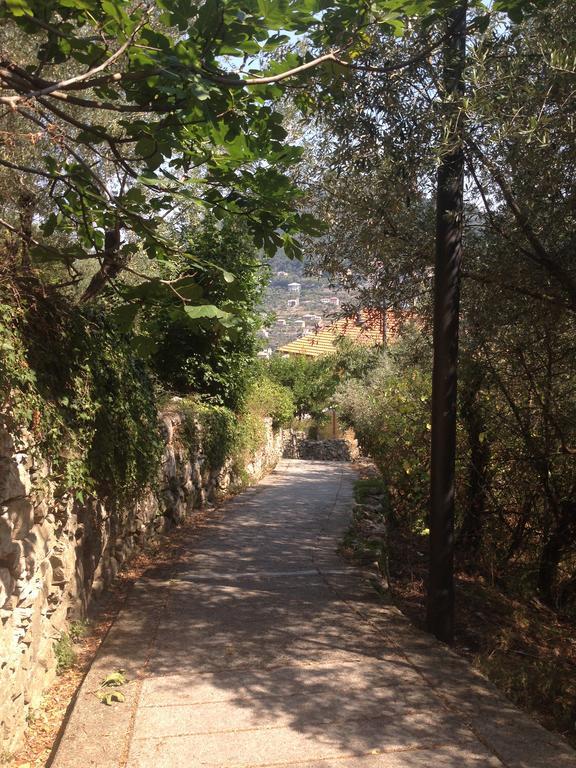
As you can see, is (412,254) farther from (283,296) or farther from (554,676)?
(283,296)

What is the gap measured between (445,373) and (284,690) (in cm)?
289

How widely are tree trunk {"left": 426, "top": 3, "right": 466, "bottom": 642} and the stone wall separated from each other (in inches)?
116

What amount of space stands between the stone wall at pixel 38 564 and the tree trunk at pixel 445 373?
296cm

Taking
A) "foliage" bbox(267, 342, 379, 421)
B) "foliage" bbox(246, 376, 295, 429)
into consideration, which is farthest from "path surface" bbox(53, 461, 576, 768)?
"foliage" bbox(267, 342, 379, 421)

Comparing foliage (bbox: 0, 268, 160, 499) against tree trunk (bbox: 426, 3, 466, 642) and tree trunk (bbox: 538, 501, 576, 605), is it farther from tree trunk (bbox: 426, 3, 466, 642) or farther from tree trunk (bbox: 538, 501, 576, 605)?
tree trunk (bbox: 538, 501, 576, 605)

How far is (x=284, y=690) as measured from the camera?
186 inches

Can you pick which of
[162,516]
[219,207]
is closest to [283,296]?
[162,516]

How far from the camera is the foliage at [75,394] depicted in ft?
14.2

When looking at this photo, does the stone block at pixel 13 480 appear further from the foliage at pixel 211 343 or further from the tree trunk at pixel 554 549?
the foliage at pixel 211 343

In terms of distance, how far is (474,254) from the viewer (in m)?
7.72

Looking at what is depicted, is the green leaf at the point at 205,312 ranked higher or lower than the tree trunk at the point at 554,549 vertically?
higher

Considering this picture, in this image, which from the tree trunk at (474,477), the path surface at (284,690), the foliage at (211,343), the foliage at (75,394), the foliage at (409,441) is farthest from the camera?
the foliage at (211,343)

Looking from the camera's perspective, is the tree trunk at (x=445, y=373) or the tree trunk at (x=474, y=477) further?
the tree trunk at (x=474, y=477)

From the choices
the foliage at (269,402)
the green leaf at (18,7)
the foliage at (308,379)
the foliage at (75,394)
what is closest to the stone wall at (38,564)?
the foliage at (75,394)
